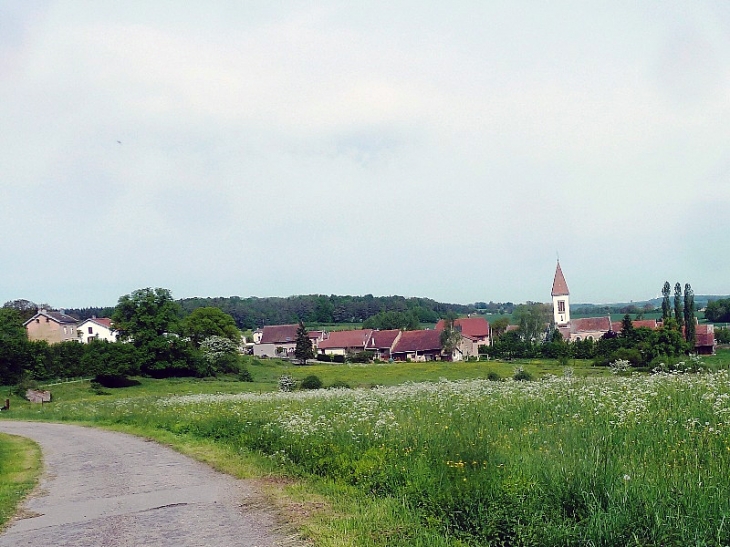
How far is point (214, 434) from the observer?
61.0 ft

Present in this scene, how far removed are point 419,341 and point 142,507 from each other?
104528mm

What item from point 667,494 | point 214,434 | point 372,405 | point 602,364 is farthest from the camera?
point 602,364

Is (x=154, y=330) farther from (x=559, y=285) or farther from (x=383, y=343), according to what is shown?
(x=559, y=285)

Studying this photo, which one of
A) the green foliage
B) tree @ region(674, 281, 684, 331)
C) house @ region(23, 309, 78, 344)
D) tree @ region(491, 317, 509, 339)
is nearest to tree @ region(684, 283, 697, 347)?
tree @ region(674, 281, 684, 331)

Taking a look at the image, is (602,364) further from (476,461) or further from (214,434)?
(476,461)

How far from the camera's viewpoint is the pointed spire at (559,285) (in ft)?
475

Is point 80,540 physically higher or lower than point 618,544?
lower

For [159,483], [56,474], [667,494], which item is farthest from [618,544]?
[56,474]

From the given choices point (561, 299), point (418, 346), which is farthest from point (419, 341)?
point (561, 299)

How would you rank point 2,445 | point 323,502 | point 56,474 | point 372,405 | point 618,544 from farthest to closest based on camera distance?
point 2,445 < point 372,405 < point 56,474 < point 323,502 < point 618,544

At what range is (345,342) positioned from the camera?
128125mm

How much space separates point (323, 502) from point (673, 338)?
6195cm

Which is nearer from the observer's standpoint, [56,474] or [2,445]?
[56,474]

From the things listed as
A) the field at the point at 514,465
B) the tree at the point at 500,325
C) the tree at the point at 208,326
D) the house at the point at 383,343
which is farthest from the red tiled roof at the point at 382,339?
the field at the point at 514,465
